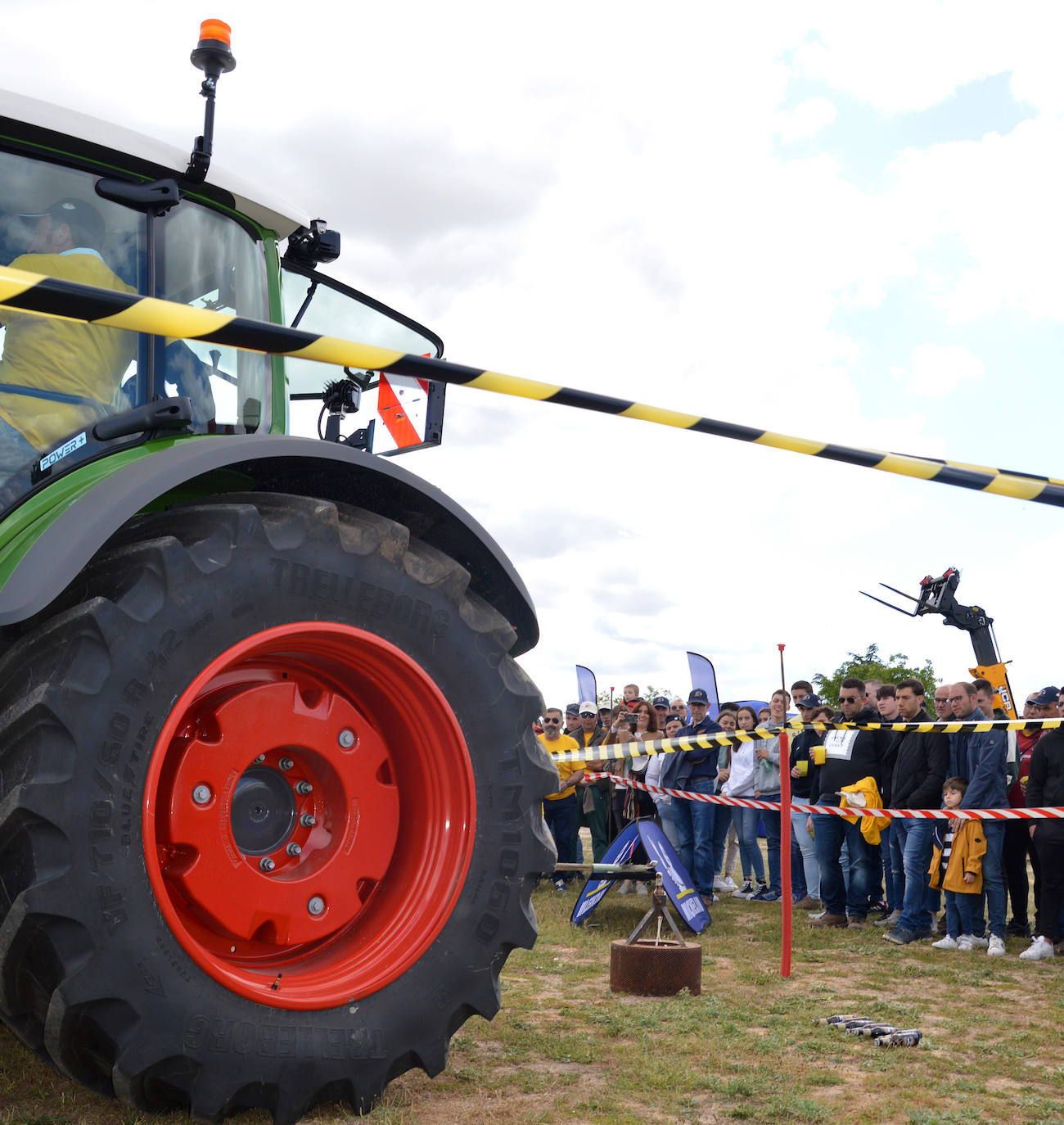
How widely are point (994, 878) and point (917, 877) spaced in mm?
566

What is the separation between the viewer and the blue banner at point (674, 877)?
711cm

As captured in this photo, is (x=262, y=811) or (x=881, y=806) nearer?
(x=262, y=811)

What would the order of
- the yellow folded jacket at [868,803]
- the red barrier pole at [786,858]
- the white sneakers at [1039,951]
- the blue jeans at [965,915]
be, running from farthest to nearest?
the yellow folded jacket at [868,803] < the blue jeans at [965,915] < the white sneakers at [1039,951] < the red barrier pole at [786,858]

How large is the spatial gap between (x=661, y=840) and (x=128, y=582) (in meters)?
5.14

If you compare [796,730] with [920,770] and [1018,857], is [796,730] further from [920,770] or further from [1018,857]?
[1018,857]

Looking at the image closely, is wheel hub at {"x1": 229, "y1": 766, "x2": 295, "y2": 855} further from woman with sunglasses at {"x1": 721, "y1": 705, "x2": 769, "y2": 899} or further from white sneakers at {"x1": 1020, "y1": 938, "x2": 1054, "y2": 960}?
woman with sunglasses at {"x1": 721, "y1": 705, "x2": 769, "y2": 899}

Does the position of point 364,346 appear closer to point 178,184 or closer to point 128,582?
point 128,582

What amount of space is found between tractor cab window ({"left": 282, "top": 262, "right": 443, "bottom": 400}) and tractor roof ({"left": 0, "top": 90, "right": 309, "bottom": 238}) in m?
0.37

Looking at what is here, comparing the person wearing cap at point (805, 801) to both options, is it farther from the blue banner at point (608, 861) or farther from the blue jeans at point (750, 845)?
the blue banner at point (608, 861)

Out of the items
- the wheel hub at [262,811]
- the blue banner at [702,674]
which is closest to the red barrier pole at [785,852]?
the wheel hub at [262,811]

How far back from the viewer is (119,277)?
335 centimetres

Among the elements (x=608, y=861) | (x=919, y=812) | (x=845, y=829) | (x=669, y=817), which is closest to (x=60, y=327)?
(x=608, y=861)

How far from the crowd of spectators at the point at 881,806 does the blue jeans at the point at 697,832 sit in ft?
0.04

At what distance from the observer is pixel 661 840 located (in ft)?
23.5
